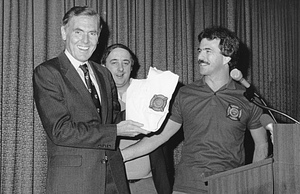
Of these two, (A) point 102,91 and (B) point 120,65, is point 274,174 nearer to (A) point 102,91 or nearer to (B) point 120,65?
(A) point 102,91

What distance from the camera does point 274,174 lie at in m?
1.59

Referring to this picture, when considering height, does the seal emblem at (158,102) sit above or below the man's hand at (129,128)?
above

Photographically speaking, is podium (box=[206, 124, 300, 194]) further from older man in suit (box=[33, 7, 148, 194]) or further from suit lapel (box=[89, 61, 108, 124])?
suit lapel (box=[89, 61, 108, 124])

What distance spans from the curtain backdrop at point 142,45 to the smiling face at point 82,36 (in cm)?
128

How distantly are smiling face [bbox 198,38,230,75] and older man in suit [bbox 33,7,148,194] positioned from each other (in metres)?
0.76

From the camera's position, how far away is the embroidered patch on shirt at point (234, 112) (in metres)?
2.25

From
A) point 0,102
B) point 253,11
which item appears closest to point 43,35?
point 0,102

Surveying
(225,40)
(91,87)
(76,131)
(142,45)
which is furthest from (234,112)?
(142,45)

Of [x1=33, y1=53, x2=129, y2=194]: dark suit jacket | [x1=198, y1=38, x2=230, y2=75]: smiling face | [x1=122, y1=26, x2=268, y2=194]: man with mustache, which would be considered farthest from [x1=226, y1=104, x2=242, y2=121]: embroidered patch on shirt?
[x1=33, y1=53, x2=129, y2=194]: dark suit jacket

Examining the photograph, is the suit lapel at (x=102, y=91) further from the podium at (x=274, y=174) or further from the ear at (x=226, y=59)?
the ear at (x=226, y=59)

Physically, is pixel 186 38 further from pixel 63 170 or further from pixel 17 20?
pixel 63 170

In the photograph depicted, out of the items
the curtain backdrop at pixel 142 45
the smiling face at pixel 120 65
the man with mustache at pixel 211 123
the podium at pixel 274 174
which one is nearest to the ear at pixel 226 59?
the man with mustache at pixel 211 123

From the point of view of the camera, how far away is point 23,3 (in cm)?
319

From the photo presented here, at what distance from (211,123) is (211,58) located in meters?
0.44
